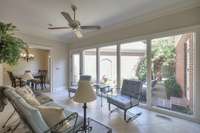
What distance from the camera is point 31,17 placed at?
4969mm

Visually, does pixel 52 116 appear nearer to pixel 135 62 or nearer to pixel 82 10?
pixel 82 10

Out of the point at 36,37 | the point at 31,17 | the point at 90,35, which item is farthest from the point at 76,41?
the point at 31,17

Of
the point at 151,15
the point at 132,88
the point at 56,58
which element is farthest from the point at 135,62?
the point at 56,58

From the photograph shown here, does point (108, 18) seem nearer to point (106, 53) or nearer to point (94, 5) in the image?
point (94, 5)

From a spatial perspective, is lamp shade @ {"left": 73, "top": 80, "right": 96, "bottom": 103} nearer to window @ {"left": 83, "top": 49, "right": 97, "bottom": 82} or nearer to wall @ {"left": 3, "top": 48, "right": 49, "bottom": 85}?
window @ {"left": 83, "top": 49, "right": 97, "bottom": 82}

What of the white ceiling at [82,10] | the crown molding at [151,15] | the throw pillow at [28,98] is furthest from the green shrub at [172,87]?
the throw pillow at [28,98]

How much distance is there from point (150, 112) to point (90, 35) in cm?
396

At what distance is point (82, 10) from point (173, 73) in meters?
3.07

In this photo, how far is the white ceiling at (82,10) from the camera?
11.9 feet

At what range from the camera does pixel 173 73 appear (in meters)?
3.87

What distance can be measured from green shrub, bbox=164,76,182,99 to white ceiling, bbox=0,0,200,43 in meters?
1.90

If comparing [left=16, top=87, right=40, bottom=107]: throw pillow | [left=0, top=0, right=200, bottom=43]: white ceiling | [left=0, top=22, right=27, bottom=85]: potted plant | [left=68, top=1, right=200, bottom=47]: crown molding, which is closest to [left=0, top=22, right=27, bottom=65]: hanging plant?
[left=0, top=22, right=27, bottom=85]: potted plant

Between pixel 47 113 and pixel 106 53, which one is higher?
pixel 106 53

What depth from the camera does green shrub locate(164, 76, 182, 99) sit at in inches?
150
